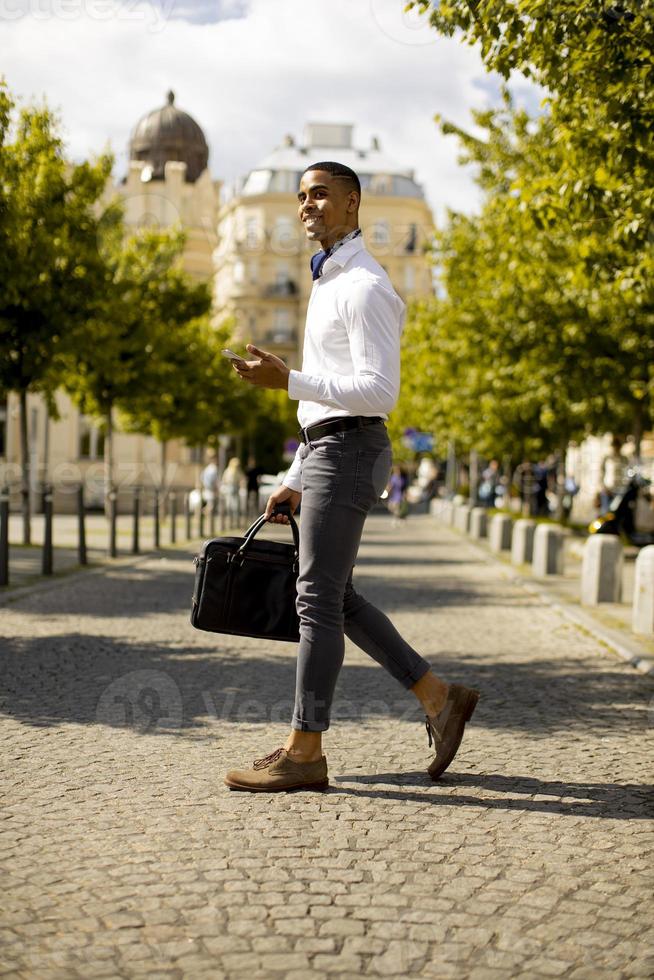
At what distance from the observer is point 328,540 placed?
462 cm

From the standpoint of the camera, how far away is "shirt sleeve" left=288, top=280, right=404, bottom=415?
14.8 ft

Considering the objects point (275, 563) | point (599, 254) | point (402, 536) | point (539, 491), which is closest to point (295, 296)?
point (539, 491)

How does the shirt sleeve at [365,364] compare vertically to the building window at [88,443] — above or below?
above

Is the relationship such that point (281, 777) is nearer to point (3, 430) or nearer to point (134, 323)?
point (134, 323)

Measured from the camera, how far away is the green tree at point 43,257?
701 inches

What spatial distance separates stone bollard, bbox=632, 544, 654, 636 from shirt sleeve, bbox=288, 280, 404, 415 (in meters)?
6.12

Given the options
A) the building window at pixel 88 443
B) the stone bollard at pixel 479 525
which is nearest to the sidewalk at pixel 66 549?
the stone bollard at pixel 479 525

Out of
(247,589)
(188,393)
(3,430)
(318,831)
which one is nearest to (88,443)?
(3,430)

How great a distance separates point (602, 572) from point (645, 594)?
8.87 feet

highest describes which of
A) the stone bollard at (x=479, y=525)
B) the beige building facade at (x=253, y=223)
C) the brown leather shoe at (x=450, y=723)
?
the beige building facade at (x=253, y=223)

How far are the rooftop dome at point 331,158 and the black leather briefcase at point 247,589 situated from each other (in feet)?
277

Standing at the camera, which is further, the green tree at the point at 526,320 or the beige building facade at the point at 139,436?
the beige building facade at the point at 139,436

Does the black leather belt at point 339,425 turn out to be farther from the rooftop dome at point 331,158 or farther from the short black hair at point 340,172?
the rooftop dome at point 331,158

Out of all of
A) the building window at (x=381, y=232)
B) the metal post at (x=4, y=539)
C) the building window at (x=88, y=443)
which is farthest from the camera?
the building window at (x=381, y=232)
